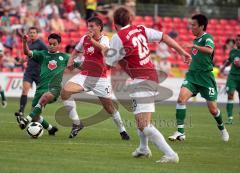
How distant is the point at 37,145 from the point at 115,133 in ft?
11.0

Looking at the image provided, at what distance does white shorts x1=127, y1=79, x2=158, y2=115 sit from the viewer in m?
10.5

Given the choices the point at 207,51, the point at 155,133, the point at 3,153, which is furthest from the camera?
the point at 207,51

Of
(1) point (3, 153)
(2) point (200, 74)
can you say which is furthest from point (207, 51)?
(1) point (3, 153)

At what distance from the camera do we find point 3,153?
1106 centimetres

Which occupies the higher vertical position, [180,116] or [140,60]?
[140,60]

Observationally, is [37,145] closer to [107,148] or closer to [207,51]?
[107,148]

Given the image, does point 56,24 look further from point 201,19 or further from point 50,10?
point 201,19

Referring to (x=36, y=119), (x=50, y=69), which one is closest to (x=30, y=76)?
(x=50, y=69)

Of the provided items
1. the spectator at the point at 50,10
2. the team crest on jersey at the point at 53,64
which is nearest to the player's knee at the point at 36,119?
the team crest on jersey at the point at 53,64

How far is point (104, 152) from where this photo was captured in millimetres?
11672

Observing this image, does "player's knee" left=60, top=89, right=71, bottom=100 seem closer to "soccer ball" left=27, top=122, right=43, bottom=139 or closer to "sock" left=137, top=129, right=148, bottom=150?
"soccer ball" left=27, top=122, right=43, bottom=139

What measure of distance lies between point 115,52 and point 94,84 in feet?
12.0

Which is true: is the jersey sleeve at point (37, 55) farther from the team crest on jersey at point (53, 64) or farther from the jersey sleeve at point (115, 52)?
the jersey sleeve at point (115, 52)

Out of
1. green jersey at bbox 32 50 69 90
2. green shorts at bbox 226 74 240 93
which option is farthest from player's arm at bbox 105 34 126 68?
green shorts at bbox 226 74 240 93
